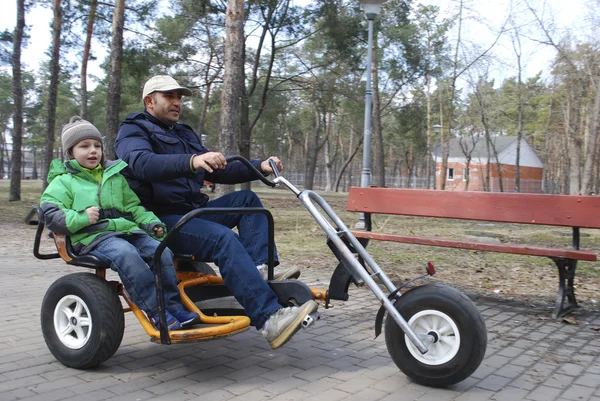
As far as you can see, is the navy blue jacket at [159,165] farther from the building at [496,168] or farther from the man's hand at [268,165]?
the building at [496,168]

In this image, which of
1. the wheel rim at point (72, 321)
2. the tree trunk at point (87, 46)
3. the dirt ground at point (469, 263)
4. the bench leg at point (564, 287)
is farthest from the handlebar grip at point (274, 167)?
the tree trunk at point (87, 46)

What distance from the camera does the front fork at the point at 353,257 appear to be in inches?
120

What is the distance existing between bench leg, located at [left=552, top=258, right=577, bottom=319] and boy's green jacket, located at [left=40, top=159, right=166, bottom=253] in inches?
141

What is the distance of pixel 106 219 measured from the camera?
3.44 m

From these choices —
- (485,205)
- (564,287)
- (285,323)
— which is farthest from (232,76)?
(285,323)

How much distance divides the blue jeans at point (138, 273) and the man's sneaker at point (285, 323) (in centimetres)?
57

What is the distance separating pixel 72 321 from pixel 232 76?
25.0 ft

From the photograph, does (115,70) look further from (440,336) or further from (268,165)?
(440,336)

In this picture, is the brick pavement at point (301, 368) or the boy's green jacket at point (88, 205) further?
the boy's green jacket at point (88, 205)

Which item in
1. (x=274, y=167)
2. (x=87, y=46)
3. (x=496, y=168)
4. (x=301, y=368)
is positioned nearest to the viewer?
(x=301, y=368)

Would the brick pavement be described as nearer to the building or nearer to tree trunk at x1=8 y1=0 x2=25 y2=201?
tree trunk at x1=8 y1=0 x2=25 y2=201

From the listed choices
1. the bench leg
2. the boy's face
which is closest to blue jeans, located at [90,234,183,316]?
the boy's face

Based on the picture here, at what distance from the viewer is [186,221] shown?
3.15 metres

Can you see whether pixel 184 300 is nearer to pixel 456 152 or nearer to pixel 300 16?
pixel 300 16
